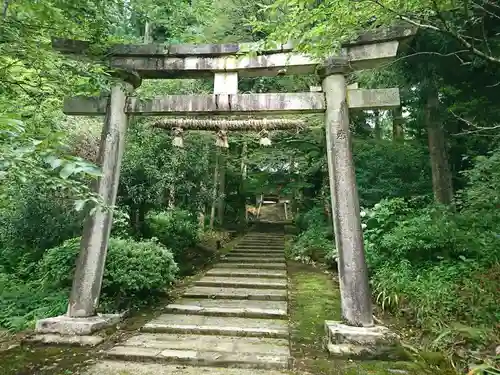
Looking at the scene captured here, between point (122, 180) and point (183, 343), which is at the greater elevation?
point (122, 180)

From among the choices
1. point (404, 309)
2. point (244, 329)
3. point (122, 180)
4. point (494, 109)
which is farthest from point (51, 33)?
point (494, 109)

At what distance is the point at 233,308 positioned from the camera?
5996 millimetres

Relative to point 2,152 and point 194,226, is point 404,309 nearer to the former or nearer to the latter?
point 2,152

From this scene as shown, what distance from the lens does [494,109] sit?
7363 mm

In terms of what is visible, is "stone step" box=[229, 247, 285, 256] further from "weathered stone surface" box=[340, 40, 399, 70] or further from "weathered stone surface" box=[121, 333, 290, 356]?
"weathered stone surface" box=[340, 40, 399, 70]

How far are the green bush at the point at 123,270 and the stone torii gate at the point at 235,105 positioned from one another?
2.23ft

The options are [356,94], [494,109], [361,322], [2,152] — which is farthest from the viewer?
[494,109]

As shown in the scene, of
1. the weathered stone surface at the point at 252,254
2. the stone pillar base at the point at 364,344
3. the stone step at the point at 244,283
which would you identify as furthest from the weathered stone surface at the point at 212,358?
the weathered stone surface at the point at 252,254

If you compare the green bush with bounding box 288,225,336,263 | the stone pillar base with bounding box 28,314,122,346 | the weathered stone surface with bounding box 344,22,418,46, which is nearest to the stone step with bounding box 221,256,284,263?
the green bush with bounding box 288,225,336,263

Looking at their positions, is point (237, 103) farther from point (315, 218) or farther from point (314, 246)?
point (315, 218)

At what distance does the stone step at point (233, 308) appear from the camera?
227 inches

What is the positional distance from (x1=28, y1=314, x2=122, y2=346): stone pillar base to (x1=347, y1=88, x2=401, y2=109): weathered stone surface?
4914 mm

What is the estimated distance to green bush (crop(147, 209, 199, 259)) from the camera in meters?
9.36

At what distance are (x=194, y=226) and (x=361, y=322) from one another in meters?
7.21
